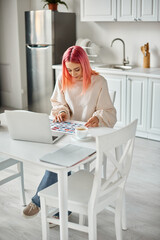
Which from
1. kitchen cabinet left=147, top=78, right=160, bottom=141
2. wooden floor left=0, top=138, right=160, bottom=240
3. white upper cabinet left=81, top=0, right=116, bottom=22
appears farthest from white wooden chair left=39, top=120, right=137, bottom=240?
→ white upper cabinet left=81, top=0, right=116, bottom=22

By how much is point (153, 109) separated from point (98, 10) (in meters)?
1.45

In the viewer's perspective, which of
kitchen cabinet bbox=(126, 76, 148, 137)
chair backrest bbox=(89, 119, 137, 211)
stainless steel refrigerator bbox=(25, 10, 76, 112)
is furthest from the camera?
stainless steel refrigerator bbox=(25, 10, 76, 112)

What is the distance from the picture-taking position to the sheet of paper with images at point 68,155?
180 cm

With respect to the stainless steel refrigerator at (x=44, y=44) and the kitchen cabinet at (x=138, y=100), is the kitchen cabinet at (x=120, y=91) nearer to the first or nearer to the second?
the kitchen cabinet at (x=138, y=100)

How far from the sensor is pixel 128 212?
2578mm

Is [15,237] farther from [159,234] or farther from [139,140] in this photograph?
[139,140]

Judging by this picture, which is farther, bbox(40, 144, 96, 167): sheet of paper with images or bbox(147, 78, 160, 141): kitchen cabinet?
bbox(147, 78, 160, 141): kitchen cabinet

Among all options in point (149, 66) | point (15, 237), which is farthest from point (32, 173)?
point (149, 66)

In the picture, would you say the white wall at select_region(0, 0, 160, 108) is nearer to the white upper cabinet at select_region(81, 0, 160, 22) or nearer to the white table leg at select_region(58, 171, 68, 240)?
the white upper cabinet at select_region(81, 0, 160, 22)

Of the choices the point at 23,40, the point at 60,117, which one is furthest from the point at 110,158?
the point at 23,40

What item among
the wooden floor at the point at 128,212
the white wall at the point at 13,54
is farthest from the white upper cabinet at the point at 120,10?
the wooden floor at the point at 128,212

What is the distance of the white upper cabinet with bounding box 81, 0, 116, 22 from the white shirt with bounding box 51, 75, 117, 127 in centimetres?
199

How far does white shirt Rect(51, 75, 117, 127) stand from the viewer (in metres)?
2.54

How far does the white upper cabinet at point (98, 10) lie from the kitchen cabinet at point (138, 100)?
2.79ft
